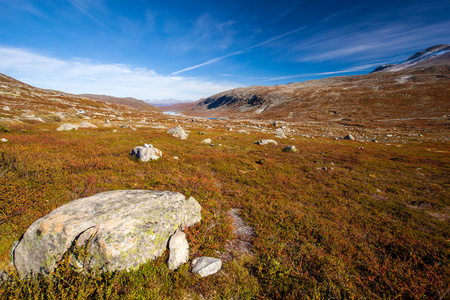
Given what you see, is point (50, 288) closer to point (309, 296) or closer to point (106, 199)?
point (106, 199)

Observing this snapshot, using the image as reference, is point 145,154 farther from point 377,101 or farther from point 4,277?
point 377,101

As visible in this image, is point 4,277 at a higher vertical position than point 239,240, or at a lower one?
higher

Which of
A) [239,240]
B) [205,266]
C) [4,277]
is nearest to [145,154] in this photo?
[4,277]

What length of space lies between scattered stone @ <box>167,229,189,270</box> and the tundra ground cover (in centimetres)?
26

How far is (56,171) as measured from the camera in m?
10.6

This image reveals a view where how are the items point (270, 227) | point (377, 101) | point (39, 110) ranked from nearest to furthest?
1. point (270, 227)
2. point (39, 110)
3. point (377, 101)

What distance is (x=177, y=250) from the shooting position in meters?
5.70

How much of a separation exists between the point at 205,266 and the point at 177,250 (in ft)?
3.69

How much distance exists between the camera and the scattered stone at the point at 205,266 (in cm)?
536

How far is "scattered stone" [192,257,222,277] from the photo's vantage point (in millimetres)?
5359

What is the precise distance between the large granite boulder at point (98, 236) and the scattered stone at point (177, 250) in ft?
0.89

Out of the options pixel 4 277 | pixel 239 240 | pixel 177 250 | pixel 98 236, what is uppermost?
pixel 98 236

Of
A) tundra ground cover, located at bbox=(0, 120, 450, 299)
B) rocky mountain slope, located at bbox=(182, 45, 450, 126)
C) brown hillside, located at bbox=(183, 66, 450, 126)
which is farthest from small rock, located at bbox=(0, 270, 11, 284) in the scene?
brown hillside, located at bbox=(183, 66, 450, 126)

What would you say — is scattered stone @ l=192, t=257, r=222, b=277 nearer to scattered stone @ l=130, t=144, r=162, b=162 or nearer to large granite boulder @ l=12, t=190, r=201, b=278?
large granite boulder @ l=12, t=190, r=201, b=278
